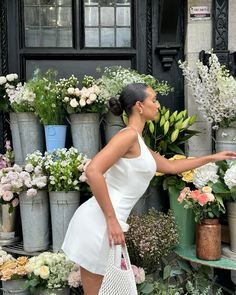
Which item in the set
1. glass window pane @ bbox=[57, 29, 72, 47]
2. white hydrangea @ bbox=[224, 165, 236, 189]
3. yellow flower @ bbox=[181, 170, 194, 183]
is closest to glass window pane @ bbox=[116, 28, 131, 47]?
glass window pane @ bbox=[57, 29, 72, 47]

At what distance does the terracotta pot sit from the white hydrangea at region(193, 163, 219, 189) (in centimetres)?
25

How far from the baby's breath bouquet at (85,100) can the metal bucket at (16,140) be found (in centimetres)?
45

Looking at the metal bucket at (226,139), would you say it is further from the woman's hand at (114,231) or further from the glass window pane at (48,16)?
the glass window pane at (48,16)

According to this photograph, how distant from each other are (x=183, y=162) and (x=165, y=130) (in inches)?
16.8

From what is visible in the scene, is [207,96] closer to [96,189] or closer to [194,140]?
[194,140]

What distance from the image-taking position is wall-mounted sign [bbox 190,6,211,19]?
12.0 feet

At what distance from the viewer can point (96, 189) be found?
7.88 ft

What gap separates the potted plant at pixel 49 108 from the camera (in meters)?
3.42

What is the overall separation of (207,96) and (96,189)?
1.34 meters

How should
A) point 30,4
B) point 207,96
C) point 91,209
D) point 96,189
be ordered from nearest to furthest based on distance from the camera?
point 96,189
point 91,209
point 207,96
point 30,4

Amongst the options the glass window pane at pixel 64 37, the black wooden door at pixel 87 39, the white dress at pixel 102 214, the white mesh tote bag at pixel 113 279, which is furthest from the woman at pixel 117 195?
the glass window pane at pixel 64 37

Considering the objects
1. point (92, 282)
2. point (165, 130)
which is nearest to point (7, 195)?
point (92, 282)


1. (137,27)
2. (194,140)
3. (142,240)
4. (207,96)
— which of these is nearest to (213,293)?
(142,240)

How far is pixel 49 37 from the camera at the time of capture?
3.91m
